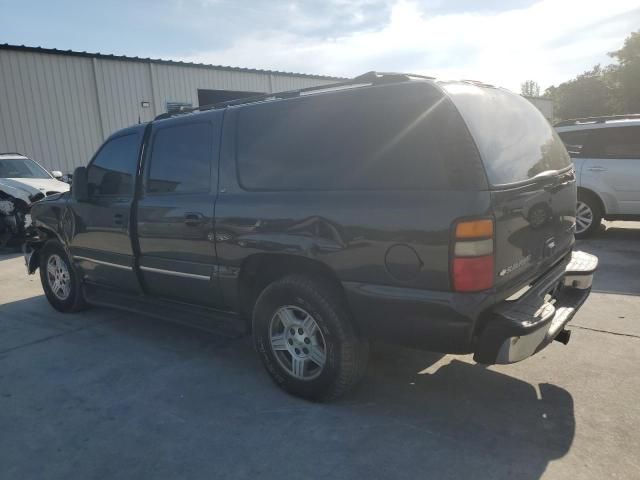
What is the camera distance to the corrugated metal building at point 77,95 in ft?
48.3

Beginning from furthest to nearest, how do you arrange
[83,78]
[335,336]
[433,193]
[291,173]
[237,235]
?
[83,78]
[237,235]
[291,173]
[335,336]
[433,193]

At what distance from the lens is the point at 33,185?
10.2m

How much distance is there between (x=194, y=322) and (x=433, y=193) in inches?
85.9

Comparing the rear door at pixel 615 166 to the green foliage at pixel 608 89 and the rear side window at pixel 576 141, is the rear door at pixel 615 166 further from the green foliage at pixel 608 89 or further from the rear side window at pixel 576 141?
the green foliage at pixel 608 89

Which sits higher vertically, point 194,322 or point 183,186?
point 183,186

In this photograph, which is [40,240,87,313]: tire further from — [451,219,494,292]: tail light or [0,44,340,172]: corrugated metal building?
[0,44,340,172]: corrugated metal building

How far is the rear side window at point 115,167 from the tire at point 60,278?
3.43 feet

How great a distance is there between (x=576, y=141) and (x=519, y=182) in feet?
19.4

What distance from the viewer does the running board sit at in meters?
3.60

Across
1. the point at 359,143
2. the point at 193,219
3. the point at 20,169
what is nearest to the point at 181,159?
the point at 193,219

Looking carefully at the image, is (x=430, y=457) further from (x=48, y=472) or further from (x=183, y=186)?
(x=183, y=186)

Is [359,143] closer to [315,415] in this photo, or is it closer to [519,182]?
[519,182]

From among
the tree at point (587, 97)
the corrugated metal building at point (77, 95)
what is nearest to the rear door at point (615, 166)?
the corrugated metal building at point (77, 95)

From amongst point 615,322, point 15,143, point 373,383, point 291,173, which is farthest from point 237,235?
point 15,143
